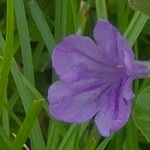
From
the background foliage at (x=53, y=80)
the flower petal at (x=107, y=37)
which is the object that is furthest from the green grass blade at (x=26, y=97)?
the flower petal at (x=107, y=37)

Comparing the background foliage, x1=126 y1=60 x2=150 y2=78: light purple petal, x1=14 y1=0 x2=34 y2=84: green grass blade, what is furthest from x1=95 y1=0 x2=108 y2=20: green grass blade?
x1=126 y1=60 x2=150 y2=78: light purple petal

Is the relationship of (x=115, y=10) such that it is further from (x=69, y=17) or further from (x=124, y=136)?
(x=124, y=136)

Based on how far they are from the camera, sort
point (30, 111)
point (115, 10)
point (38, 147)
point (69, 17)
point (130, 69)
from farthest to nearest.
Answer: point (115, 10) → point (69, 17) → point (38, 147) → point (30, 111) → point (130, 69)

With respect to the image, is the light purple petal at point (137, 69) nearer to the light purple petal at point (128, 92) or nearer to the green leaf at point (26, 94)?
the light purple petal at point (128, 92)

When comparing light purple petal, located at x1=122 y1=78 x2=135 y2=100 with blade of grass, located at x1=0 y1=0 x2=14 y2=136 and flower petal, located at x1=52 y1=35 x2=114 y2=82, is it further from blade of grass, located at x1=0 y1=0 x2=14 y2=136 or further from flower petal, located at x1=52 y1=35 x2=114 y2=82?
blade of grass, located at x1=0 y1=0 x2=14 y2=136

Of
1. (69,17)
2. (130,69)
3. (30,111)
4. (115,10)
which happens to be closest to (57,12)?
(69,17)
